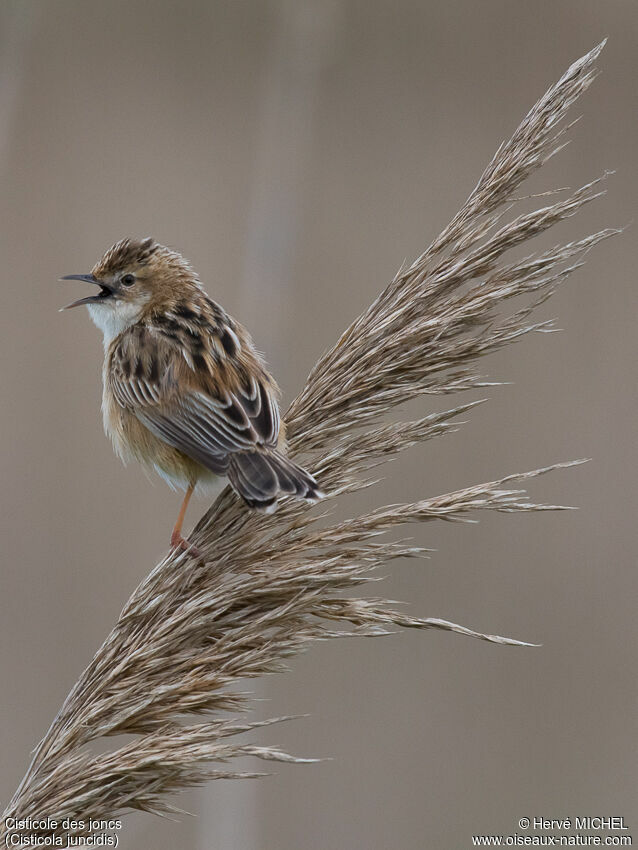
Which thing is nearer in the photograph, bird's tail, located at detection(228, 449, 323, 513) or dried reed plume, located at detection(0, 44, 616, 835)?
dried reed plume, located at detection(0, 44, 616, 835)

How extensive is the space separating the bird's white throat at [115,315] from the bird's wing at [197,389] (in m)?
0.18

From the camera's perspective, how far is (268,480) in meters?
3.33

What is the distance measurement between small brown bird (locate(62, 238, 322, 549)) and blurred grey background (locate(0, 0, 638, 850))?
141 centimetres

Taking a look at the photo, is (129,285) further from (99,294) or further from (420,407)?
(420,407)

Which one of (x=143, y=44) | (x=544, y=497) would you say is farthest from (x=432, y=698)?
(x=143, y=44)

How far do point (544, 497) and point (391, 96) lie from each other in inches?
137

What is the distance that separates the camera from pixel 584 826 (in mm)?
5801

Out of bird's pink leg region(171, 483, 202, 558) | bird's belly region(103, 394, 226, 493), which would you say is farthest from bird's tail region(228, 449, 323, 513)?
bird's belly region(103, 394, 226, 493)

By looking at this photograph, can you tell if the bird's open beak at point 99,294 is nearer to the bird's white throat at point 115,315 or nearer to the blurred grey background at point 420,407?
the bird's white throat at point 115,315

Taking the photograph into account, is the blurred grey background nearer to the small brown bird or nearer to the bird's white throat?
the small brown bird

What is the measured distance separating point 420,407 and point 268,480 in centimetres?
373

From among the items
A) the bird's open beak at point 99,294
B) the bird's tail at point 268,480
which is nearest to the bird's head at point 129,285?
the bird's open beak at point 99,294

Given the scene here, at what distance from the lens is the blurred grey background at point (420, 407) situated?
255 inches

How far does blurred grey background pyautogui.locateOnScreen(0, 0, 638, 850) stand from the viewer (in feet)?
21.2
